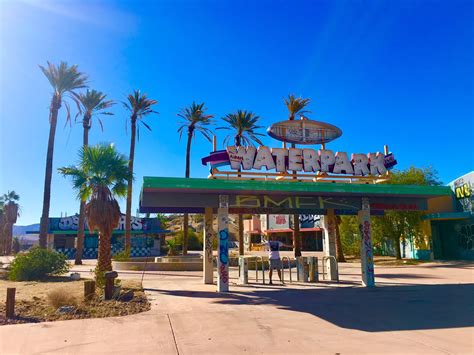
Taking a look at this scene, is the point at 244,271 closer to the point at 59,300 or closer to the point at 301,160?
the point at 301,160

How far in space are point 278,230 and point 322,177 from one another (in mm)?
38643

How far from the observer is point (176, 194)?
543 inches

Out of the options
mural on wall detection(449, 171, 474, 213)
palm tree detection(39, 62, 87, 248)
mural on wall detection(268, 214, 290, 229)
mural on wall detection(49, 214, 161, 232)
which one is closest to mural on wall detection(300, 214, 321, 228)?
mural on wall detection(268, 214, 290, 229)

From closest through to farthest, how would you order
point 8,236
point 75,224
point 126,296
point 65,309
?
point 65,309 < point 126,296 < point 75,224 < point 8,236

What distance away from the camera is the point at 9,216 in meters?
53.5

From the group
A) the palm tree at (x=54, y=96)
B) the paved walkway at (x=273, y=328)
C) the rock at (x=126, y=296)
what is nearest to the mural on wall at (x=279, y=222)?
the palm tree at (x=54, y=96)

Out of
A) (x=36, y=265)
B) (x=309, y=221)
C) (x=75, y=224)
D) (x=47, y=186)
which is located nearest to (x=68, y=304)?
(x=36, y=265)

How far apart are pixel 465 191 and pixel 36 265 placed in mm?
27669

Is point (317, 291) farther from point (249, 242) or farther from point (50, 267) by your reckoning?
point (249, 242)

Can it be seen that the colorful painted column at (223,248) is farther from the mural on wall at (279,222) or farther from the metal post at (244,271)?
the mural on wall at (279,222)

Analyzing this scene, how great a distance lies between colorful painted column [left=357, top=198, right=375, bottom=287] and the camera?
49.7 ft

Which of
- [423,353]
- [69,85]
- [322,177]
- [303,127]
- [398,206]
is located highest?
[69,85]

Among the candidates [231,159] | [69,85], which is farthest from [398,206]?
[69,85]

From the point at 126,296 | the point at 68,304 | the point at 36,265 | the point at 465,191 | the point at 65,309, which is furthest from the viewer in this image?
the point at 465,191
